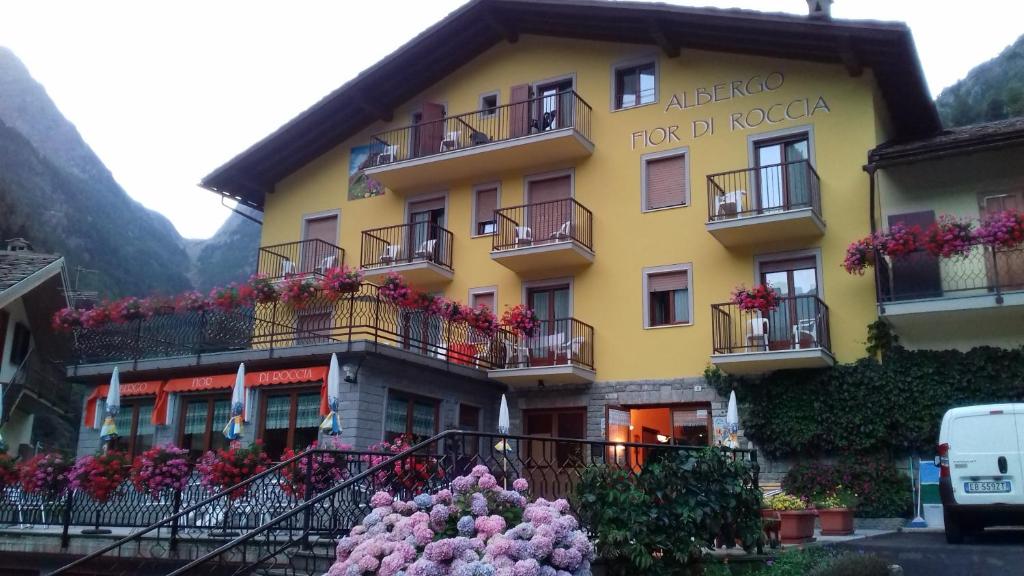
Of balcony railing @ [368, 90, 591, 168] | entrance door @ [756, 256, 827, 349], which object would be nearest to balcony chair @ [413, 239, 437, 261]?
balcony railing @ [368, 90, 591, 168]

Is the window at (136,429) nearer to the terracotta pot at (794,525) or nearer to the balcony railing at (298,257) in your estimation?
the balcony railing at (298,257)

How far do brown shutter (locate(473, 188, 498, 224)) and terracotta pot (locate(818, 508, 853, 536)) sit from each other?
35.2 feet

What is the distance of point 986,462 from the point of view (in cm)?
1117

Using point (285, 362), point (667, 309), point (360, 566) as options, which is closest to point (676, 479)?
point (360, 566)

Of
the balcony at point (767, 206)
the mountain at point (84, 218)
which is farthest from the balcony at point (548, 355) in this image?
the mountain at point (84, 218)

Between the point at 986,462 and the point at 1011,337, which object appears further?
the point at 1011,337

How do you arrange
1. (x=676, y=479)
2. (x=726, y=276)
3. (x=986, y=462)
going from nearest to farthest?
(x=676, y=479), (x=986, y=462), (x=726, y=276)

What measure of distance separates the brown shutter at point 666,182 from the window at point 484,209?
12.4ft

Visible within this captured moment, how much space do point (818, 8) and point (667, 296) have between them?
633cm

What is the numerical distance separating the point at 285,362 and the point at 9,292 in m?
12.7

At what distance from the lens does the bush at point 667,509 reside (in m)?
8.14

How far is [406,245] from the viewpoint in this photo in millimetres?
21844

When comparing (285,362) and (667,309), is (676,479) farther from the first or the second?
(667,309)

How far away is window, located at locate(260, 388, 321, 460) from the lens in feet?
53.3
